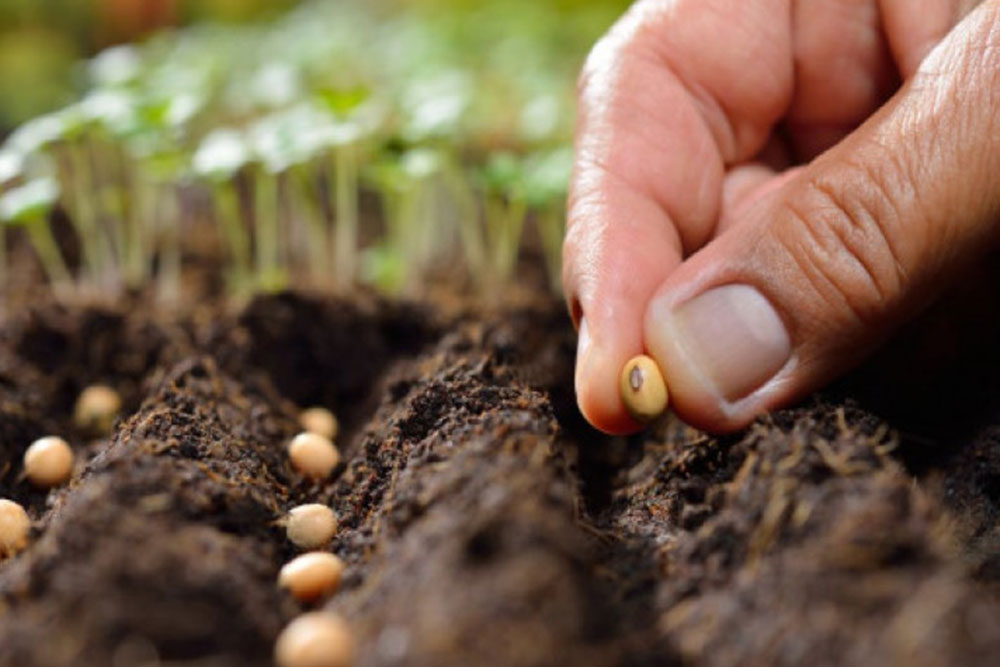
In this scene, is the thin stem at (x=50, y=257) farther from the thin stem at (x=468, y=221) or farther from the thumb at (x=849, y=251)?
the thumb at (x=849, y=251)

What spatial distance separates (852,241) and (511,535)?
1.89 ft

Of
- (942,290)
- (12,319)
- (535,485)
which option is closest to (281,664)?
(535,485)

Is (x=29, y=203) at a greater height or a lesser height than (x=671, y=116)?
greater

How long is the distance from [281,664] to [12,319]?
123 centimetres

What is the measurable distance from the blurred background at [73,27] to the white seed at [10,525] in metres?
2.49

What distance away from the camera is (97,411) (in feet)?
5.57

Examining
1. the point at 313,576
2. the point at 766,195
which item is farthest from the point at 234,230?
the point at 313,576

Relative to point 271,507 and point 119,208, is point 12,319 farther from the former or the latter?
point 271,507

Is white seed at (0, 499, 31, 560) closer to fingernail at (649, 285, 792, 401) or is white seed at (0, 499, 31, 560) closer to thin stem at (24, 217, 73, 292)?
fingernail at (649, 285, 792, 401)

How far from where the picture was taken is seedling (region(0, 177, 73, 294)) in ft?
6.24

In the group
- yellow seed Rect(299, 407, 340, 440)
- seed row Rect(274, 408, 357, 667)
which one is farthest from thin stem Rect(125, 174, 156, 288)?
seed row Rect(274, 408, 357, 667)

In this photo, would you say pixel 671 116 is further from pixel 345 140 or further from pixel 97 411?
pixel 97 411

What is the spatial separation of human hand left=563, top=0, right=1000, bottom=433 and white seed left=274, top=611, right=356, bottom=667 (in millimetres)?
523

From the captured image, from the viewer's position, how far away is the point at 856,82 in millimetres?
1657
